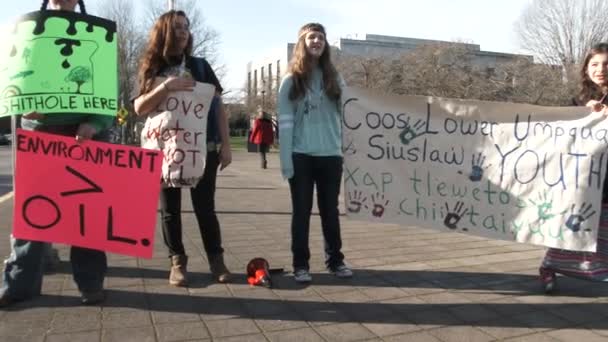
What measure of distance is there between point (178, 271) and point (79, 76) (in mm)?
1555

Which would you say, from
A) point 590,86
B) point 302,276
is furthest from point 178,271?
point 590,86

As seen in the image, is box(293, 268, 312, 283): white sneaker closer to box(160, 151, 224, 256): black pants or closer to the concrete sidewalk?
the concrete sidewalk

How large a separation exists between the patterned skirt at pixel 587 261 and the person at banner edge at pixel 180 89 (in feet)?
7.94

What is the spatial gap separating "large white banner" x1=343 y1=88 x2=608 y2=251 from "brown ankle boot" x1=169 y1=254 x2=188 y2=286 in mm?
1327

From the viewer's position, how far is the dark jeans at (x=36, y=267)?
11.3ft

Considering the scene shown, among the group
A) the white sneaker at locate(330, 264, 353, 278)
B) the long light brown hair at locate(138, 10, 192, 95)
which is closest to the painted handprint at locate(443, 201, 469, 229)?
the white sneaker at locate(330, 264, 353, 278)

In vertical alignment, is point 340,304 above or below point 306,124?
below

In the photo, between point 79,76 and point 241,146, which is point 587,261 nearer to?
point 79,76

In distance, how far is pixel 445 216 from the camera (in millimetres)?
4109

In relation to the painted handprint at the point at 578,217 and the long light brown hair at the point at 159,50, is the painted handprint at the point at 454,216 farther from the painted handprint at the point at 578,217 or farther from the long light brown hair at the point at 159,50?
the long light brown hair at the point at 159,50

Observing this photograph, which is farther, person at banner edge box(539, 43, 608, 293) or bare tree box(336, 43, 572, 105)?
bare tree box(336, 43, 572, 105)

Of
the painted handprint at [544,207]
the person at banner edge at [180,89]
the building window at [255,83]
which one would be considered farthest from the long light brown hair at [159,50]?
the building window at [255,83]

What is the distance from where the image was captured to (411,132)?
416 cm

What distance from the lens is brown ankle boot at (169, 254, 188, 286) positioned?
13.2 ft
